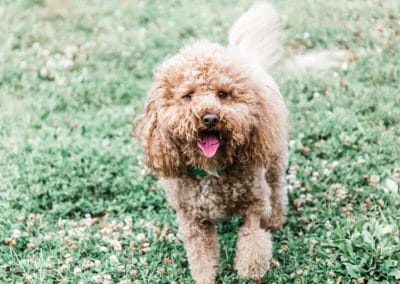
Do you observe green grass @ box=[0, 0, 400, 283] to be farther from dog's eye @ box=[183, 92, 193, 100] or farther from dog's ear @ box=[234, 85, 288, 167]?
dog's eye @ box=[183, 92, 193, 100]

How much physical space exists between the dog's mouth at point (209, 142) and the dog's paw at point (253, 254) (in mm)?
737

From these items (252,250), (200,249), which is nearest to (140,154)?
(200,249)

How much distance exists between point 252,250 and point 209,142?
2.75 ft

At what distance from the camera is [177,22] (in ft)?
27.1

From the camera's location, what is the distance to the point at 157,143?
386cm

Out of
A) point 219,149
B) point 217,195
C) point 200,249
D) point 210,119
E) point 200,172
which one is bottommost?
point 200,249

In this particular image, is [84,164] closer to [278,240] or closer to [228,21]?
[278,240]

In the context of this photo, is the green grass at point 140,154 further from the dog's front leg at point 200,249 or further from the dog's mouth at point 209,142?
the dog's mouth at point 209,142

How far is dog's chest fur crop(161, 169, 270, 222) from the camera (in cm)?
400

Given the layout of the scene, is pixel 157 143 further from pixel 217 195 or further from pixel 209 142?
pixel 217 195

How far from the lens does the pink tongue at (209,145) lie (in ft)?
11.7

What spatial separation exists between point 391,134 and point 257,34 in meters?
1.54

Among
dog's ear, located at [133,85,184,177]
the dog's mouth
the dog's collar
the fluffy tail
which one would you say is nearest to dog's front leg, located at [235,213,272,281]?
the dog's collar

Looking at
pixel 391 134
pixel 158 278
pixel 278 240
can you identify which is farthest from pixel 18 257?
pixel 391 134
